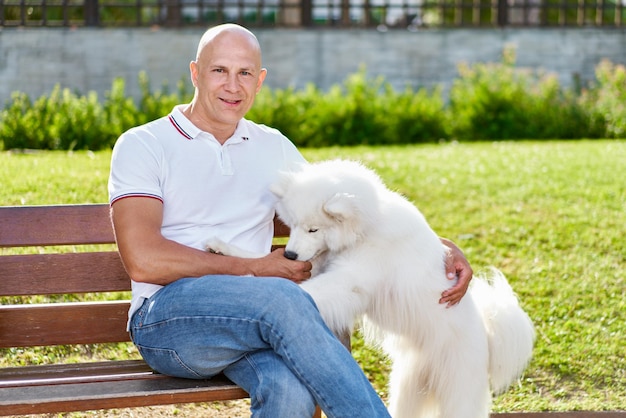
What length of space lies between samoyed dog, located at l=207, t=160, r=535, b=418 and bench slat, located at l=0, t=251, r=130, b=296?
0.62 metres

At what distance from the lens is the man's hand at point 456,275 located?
349cm

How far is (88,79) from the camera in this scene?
13141mm

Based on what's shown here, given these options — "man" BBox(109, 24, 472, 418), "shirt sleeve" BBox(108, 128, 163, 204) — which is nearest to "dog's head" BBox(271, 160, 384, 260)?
"man" BBox(109, 24, 472, 418)

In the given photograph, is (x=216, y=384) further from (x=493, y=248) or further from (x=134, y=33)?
(x=134, y=33)

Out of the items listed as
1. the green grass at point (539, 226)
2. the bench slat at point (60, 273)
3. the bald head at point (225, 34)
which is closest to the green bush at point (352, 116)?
the green grass at point (539, 226)

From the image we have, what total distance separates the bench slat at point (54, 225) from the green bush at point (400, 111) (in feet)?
21.3

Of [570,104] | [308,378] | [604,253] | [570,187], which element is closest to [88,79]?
[570,104]

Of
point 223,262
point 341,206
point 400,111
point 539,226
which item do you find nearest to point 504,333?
point 341,206

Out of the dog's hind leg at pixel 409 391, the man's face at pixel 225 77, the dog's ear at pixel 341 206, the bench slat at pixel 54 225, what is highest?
the man's face at pixel 225 77

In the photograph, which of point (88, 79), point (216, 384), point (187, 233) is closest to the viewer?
point (216, 384)

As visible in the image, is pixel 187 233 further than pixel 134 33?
No

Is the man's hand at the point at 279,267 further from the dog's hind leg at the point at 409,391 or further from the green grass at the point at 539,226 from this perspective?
the green grass at the point at 539,226

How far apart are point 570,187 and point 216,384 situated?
4.92 m

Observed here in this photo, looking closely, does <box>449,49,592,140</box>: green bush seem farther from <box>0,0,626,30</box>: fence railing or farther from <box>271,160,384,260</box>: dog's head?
<box>271,160,384,260</box>: dog's head
